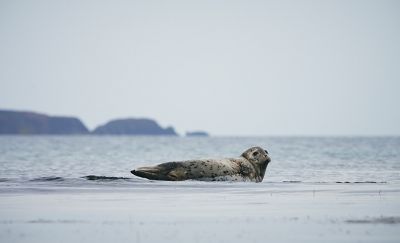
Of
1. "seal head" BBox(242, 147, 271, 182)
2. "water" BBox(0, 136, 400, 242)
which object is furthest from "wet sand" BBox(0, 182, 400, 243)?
"seal head" BBox(242, 147, 271, 182)

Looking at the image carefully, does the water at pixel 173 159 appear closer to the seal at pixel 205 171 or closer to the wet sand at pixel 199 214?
the seal at pixel 205 171

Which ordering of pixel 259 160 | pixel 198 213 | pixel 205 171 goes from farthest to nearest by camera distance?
pixel 259 160 → pixel 205 171 → pixel 198 213

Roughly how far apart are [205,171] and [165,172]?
3.16 ft

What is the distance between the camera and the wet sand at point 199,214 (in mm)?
8953

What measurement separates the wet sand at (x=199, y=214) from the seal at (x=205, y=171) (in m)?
2.81

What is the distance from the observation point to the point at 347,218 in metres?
10.5

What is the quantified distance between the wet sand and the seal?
281cm

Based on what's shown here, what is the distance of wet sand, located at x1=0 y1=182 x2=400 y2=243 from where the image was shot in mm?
8953

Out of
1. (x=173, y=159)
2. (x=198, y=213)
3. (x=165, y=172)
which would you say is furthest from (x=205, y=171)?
(x=173, y=159)

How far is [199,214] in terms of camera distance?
11.1 meters

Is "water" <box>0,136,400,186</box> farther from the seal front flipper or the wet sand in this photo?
the wet sand

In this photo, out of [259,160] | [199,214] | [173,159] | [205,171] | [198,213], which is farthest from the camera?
[173,159]

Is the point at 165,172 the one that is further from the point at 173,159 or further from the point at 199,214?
the point at 173,159

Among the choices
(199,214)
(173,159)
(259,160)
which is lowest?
(199,214)
